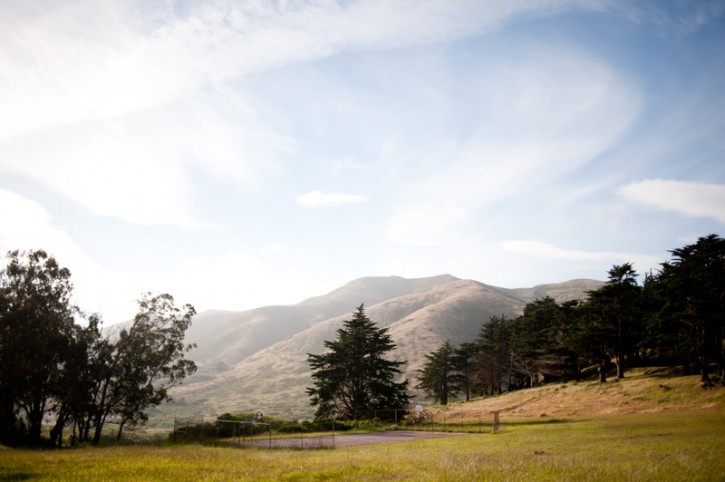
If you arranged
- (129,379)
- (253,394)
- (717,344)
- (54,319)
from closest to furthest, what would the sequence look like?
(54,319), (129,379), (717,344), (253,394)

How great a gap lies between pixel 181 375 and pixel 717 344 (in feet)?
207

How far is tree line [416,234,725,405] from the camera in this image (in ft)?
168

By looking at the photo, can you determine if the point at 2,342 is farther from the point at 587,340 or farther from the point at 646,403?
the point at 587,340

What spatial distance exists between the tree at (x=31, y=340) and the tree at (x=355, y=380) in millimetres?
31444

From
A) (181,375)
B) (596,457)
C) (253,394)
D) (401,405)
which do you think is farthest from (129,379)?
(253,394)

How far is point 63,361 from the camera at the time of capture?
42.6 m

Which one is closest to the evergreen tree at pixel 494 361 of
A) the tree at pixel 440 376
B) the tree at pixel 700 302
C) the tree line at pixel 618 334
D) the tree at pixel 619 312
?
the tree line at pixel 618 334

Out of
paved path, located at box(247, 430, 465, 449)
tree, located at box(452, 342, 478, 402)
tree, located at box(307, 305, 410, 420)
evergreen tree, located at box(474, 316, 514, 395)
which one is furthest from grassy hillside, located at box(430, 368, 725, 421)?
paved path, located at box(247, 430, 465, 449)

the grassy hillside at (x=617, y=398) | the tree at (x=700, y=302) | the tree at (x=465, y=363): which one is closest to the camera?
the grassy hillside at (x=617, y=398)

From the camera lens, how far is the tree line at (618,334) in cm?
5122

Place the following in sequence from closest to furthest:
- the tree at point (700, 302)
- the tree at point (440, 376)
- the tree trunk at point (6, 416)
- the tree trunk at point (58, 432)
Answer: the tree trunk at point (6, 416)
the tree trunk at point (58, 432)
the tree at point (700, 302)
the tree at point (440, 376)

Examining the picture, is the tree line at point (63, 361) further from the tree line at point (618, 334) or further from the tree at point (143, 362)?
the tree line at point (618, 334)

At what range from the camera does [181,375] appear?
168 ft

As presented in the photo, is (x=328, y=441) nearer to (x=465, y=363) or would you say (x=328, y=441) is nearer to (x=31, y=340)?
(x=31, y=340)
